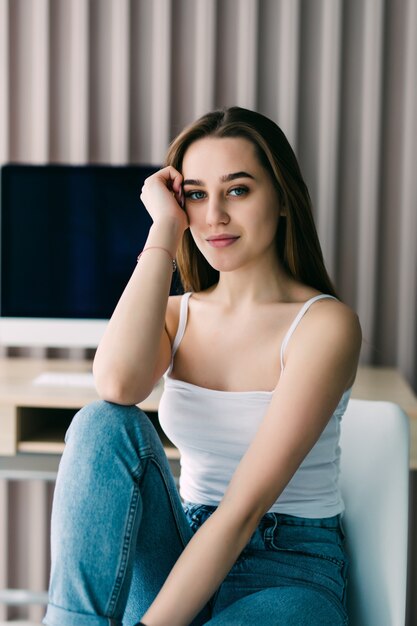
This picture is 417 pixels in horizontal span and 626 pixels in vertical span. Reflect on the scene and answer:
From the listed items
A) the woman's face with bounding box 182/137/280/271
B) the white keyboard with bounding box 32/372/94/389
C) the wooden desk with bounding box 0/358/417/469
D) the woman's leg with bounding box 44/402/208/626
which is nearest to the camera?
the woman's leg with bounding box 44/402/208/626

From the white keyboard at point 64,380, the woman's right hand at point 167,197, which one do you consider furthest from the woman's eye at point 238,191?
the white keyboard at point 64,380

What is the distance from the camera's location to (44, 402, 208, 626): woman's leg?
1.03 m

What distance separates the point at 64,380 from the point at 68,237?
423 millimetres

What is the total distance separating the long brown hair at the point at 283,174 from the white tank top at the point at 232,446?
9 centimetres

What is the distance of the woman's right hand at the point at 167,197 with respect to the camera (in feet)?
4.46

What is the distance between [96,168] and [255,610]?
1395 millimetres

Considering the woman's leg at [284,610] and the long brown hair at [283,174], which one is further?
the long brown hair at [283,174]

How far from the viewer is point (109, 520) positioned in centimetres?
105

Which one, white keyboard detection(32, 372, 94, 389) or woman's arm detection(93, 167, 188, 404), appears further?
white keyboard detection(32, 372, 94, 389)

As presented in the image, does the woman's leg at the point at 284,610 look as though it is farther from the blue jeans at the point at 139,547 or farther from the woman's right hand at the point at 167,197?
the woman's right hand at the point at 167,197

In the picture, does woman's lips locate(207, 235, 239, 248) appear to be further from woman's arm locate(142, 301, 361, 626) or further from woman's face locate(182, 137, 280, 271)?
woman's arm locate(142, 301, 361, 626)

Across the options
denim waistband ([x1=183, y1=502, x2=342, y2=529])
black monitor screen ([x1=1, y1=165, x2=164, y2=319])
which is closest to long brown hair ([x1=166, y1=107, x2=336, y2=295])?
denim waistband ([x1=183, y1=502, x2=342, y2=529])

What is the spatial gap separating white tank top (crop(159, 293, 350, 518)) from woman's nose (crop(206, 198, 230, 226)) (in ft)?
0.66

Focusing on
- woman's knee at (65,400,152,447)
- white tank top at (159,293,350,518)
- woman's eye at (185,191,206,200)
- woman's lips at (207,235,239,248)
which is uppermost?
woman's eye at (185,191,206,200)
